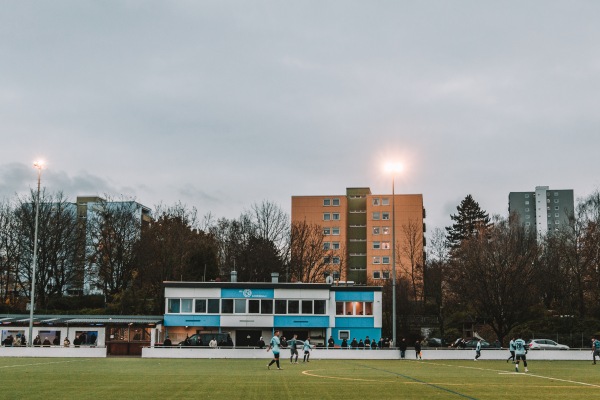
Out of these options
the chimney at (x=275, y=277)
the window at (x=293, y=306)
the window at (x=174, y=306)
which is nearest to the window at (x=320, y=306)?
the window at (x=293, y=306)

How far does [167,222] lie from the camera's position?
9350 cm

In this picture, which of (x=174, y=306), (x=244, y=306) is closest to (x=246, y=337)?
(x=244, y=306)

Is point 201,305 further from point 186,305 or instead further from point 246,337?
point 246,337

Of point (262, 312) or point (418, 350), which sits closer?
point (418, 350)

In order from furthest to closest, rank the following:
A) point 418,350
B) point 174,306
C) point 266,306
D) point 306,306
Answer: point 306,306
point 266,306
point 174,306
point 418,350

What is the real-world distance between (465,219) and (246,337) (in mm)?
69420

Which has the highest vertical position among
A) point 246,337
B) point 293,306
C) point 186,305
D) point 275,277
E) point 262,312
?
point 275,277

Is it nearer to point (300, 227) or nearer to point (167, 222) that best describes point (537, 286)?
point (300, 227)

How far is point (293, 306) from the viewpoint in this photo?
70.2 metres

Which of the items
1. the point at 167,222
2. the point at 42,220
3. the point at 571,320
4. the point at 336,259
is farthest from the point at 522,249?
the point at 42,220

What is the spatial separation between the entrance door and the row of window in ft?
7.38

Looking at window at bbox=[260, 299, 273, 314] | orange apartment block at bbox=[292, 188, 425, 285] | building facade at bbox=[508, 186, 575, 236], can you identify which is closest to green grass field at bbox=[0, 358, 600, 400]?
window at bbox=[260, 299, 273, 314]

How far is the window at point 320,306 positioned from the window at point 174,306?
1383cm

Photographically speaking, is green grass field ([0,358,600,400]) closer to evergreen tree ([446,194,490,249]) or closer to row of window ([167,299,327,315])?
row of window ([167,299,327,315])
